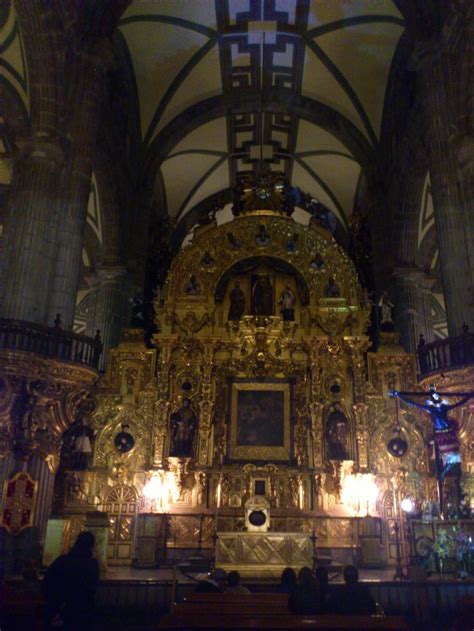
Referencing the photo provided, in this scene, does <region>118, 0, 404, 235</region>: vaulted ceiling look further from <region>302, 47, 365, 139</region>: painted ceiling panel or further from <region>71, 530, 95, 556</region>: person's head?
<region>71, 530, 95, 556</region>: person's head

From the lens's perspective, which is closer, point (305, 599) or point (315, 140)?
point (305, 599)

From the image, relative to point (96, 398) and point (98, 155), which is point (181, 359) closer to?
point (96, 398)

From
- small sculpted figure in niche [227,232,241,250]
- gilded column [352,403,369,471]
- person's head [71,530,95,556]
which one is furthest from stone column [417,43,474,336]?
person's head [71,530,95,556]

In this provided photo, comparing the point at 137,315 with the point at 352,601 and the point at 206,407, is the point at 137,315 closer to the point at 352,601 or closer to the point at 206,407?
the point at 206,407

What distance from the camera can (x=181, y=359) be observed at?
15.2m

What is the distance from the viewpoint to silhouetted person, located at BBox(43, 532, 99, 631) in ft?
14.0

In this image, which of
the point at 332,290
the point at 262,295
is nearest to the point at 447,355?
the point at 332,290

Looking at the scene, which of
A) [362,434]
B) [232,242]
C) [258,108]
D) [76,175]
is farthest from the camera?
[258,108]

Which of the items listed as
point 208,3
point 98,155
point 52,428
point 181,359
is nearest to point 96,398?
point 181,359

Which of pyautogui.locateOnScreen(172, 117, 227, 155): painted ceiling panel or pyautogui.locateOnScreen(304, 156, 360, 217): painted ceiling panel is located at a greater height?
pyautogui.locateOnScreen(172, 117, 227, 155): painted ceiling panel

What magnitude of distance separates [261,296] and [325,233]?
2.75m

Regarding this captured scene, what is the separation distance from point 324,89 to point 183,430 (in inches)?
510

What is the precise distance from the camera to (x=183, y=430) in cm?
1433

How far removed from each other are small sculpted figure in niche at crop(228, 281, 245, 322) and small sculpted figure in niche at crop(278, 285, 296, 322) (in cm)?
110
